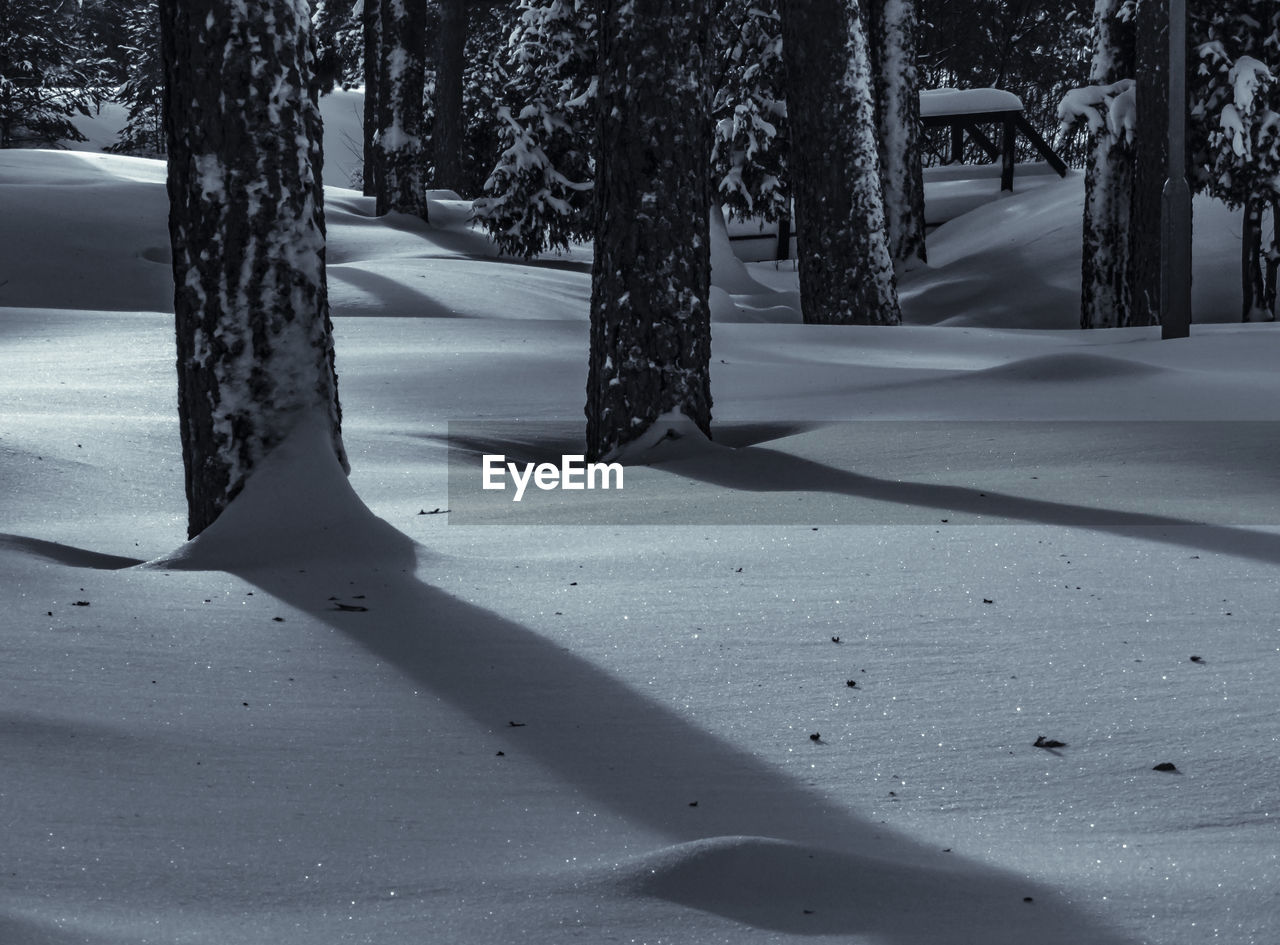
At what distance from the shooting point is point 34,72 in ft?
149

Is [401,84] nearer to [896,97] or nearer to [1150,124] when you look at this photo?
[896,97]

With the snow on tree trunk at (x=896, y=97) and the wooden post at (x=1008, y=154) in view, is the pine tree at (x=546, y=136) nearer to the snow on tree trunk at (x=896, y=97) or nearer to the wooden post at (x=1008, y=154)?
the snow on tree trunk at (x=896, y=97)

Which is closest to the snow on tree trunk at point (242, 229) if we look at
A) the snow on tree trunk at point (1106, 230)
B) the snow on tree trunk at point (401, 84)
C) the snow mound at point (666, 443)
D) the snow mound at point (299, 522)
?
the snow mound at point (299, 522)

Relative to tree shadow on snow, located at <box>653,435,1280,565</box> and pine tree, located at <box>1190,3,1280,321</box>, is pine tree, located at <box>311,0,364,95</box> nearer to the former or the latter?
pine tree, located at <box>1190,3,1280,321</box>

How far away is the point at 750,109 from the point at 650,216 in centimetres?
1500

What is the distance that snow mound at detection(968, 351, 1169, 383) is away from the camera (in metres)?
10.1

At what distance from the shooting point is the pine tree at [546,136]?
23.6 m

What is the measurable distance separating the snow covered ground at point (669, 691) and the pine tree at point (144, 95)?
145 feet

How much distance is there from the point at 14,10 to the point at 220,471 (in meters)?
42.2

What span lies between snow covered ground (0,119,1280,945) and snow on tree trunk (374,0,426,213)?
1658cm

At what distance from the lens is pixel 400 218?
2562cm

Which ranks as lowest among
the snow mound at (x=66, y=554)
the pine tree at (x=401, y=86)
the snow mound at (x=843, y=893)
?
the snow mound at (x=843, y=893)

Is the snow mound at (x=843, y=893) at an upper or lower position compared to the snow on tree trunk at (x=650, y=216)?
lower

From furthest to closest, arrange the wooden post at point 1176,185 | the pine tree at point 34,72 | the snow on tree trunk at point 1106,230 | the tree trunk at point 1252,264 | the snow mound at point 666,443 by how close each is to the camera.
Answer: the pine tree at point 34,72, the tree trunk at point 1252,264, the snow on tree trunk at point 1106,230, the wooden post at point 1176,185, the snow mound at point 666,443
